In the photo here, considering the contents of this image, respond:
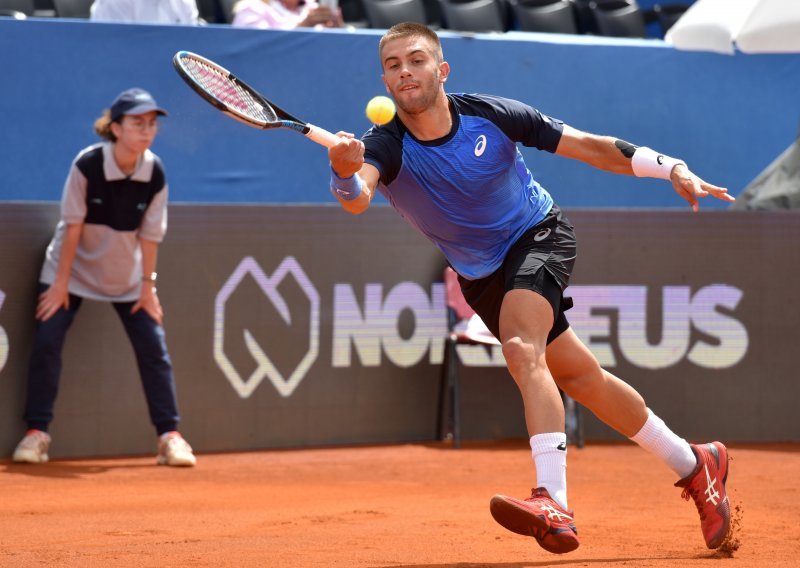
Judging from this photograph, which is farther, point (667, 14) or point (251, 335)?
point (667, 14)

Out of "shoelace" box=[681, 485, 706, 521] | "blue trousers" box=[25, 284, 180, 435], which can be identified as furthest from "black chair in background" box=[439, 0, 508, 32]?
"shoelace" box=[681, 485, 706, 521]

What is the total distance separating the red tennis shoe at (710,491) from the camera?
14.5ft

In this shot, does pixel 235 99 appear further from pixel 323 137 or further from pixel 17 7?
pixel 17 7

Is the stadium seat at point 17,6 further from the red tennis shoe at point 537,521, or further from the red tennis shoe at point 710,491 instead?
the red tennis shoe at point 537,521

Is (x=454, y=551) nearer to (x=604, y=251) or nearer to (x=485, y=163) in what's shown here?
(x=485, y=163)

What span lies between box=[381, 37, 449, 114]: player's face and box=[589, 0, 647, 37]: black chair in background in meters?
6.21

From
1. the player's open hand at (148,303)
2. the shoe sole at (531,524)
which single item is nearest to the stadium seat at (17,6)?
the player's open hand at (148,303)

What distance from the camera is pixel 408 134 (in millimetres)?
4395

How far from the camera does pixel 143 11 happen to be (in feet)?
27.1

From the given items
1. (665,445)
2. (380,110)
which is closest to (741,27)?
(380,110)

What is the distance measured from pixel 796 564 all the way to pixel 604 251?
3.79m

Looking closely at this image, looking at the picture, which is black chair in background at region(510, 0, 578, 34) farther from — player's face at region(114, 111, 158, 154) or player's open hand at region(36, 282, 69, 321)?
player's open hand at region(36, 282, 69, 321)

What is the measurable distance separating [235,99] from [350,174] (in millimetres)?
535

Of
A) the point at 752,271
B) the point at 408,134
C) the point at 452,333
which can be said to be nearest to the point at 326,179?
the point at 452,333
